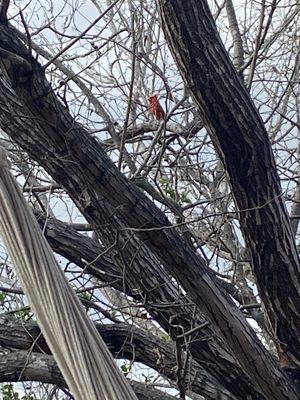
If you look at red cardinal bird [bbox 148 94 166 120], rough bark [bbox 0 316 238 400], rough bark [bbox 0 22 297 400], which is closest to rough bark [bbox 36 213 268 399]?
rough bark [bbox 0 316 238 400]

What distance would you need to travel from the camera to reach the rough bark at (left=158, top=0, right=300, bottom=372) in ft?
6.97

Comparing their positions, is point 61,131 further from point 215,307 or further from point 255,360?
point 255,360

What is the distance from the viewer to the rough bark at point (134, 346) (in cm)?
284

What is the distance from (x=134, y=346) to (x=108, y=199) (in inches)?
32.9

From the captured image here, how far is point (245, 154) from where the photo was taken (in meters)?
2.31

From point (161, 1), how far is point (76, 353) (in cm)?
141

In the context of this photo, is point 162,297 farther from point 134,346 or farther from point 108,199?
point 108,199

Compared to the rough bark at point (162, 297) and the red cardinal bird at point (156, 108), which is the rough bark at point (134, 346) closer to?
the rough bark at point (162, 297)

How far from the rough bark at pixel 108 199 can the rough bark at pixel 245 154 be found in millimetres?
146

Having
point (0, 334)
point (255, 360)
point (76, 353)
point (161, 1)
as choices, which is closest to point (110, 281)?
point (0, 334)

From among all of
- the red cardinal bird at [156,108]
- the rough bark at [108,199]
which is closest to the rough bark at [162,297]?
the rough bark at [108,199]

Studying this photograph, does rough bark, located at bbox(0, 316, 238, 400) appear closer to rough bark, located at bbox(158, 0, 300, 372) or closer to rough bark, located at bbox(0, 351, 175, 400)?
rough bark, located at bbox(0, 351, 175, 400)

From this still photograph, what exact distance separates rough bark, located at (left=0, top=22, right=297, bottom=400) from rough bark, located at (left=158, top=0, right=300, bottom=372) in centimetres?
15

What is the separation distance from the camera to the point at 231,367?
9.02 ft
